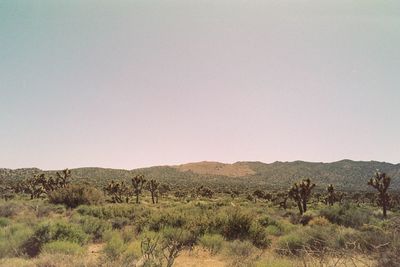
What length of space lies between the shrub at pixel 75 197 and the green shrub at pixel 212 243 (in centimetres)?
1668

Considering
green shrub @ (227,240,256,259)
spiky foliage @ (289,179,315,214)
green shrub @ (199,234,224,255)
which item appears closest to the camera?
green shrub @ (227,240,256,259)

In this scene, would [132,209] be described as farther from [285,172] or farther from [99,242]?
[285,172]

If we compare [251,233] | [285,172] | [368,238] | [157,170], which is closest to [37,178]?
[251,233]

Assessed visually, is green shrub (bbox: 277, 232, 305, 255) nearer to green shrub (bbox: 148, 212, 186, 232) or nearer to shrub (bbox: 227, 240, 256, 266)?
shrub (bbox: 227, 240, 256, 266)

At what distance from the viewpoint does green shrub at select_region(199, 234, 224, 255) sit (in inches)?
516

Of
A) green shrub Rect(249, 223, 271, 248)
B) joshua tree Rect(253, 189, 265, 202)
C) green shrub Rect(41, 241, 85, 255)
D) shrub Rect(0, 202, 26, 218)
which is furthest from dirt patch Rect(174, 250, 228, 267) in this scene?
joshua tree Rect(253, 189, 265, 202)

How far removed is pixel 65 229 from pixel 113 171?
13574 centimetres

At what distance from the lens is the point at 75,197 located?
89.5ft

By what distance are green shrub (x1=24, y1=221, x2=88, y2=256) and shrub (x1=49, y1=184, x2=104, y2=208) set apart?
1421 centimetres

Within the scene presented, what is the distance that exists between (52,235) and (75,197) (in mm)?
15205

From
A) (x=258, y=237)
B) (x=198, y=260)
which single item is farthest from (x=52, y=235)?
(x=258, y=237)

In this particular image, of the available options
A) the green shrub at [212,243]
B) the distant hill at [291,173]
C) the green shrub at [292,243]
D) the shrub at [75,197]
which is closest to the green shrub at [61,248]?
the green shrub at [212,243]

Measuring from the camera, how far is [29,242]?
1253cm

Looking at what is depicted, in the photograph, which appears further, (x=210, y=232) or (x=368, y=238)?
(x=210, y=232)
